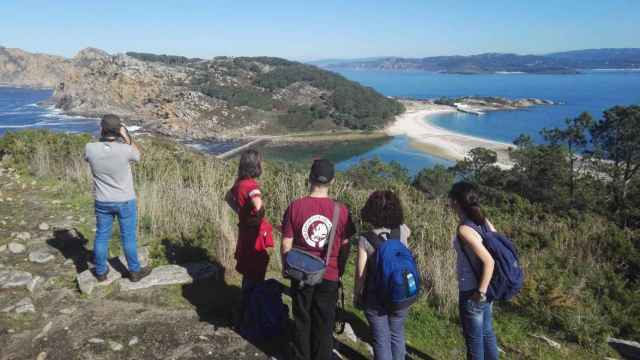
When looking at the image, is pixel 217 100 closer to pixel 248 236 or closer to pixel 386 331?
pixel 248 236

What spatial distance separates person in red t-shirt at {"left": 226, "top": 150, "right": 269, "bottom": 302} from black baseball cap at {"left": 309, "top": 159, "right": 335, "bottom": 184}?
614 mm

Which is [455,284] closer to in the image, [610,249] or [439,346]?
[439,346]

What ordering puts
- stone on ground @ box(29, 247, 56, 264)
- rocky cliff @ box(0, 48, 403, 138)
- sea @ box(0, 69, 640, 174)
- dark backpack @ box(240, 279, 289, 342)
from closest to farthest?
dark backpack @ box(240, 279, 289, 342) → stone on ground @ box(29, 247, 56, 264) → sea @ box(0, 69, 640, 174) → rocky cliff @ box(0, 48, 403, 138)

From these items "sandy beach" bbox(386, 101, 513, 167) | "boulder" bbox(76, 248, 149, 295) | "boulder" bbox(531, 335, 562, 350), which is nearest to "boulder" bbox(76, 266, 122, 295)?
"boulder" bbox(76, 248, 149, 295)

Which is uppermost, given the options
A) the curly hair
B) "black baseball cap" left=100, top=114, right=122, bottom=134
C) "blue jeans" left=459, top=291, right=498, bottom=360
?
"black baseball cap" left=100, top=114, right=122, bottom=134

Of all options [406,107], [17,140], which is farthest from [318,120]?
[17,140]

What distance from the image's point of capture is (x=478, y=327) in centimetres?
297

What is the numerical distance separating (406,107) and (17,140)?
126053mm

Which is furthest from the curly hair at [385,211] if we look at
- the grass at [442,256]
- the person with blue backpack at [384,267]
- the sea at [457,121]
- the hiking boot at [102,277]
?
the sea at [457,121]

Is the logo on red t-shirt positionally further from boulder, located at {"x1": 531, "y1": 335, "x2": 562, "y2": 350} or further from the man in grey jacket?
boulder, located at {"x1": 531, "y1": 335, "x2": 562, "y2": 350}

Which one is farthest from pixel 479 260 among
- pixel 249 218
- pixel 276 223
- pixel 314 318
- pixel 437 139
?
pixel 437 139

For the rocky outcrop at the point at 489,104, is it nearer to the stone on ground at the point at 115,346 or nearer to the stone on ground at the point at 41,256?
the stone on ground at the point at 41,256

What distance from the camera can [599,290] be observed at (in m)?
5.00

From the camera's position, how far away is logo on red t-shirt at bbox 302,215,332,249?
279cm
